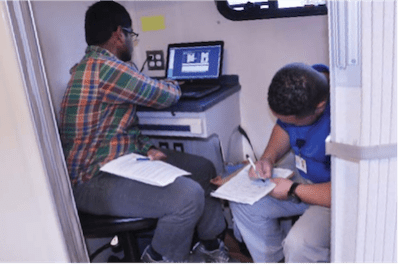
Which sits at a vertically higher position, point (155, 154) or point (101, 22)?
point (101, 22)

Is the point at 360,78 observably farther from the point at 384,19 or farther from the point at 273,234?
the point at 273,234

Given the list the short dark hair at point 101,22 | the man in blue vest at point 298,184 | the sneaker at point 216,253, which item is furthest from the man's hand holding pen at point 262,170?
the short dark hair at point 101,22

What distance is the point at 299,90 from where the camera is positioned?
1443 millimetres

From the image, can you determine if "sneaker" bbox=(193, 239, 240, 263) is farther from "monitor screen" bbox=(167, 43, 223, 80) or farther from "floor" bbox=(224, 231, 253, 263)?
"monitor screen" bbox=(167, 43, 223, 80)

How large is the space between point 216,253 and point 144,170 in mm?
637

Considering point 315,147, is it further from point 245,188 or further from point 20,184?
point 20,184

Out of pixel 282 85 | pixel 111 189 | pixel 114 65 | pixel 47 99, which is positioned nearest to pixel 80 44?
pixel 114 65

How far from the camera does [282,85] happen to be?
1.47m

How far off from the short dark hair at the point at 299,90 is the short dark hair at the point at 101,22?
2.62ft

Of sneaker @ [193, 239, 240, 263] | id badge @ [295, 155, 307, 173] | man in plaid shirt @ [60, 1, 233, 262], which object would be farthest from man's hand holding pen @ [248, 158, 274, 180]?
sneaker @ [193, 239, 240, 263]

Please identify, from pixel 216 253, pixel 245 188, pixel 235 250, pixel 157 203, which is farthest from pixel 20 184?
pixel 235 250

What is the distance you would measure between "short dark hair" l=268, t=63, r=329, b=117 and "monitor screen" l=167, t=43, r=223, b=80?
844mm

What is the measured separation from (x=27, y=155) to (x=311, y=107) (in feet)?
3.18

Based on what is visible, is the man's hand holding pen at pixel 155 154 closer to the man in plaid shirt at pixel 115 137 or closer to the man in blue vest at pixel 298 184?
the man in plaid shirt at pixel 115 137
